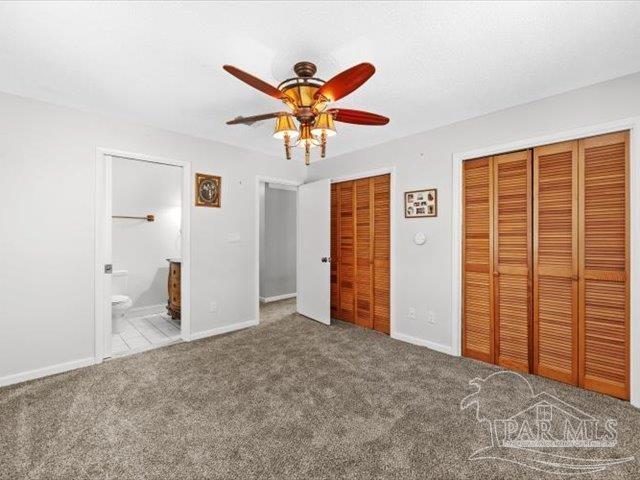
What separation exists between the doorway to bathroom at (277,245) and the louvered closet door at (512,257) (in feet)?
10.6

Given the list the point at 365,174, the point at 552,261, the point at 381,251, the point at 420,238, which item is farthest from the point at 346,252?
the point at 552,261

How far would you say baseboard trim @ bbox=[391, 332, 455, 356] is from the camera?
3133 millimetres

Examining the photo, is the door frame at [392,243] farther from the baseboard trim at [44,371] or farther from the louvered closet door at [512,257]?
the baseboard trim at [44,371]

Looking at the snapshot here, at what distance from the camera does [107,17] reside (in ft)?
5.33

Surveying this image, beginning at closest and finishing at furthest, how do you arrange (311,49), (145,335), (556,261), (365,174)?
(311,49)
(556,261)
(145,335)
(365,174)

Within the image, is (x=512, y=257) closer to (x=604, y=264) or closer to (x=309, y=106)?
(x=604, y=264)

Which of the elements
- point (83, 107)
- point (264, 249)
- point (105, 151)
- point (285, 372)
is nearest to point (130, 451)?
point (285, 372)

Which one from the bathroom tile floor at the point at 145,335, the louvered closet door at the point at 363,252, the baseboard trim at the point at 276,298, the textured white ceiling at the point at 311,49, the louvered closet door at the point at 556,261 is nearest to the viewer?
the textured white ceiling at the point at 311,49

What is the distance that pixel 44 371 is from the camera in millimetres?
2605

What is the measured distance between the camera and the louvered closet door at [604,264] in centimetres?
223

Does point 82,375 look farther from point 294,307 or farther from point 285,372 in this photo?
point 294,307

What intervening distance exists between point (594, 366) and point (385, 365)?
1.58 metres

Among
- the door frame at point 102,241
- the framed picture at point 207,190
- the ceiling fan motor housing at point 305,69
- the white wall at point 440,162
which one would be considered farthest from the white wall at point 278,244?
the ceiling fan motor housing at point 305,69

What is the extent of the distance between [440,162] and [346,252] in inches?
66.0
